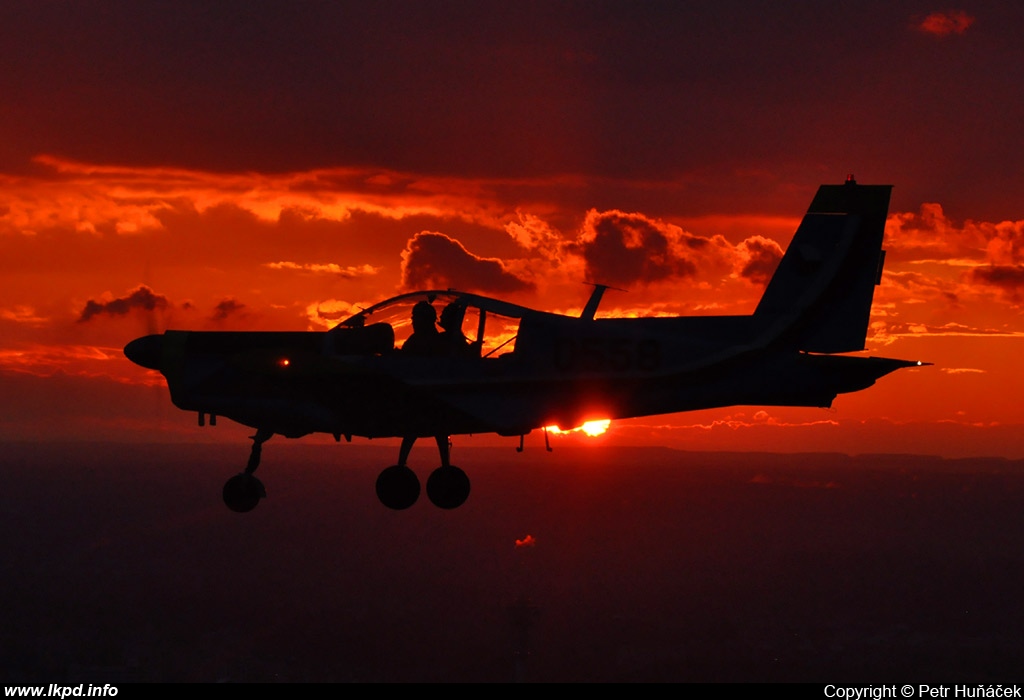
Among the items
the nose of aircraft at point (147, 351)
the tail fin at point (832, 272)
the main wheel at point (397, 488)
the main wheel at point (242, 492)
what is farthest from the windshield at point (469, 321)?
the tail fin at point (832, 272)

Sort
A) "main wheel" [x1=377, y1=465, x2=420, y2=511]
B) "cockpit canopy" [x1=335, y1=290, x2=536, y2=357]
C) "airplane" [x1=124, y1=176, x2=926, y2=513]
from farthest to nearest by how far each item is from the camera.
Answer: "main wheel" [x1=377, y1=465, x2=420, y2=511] < "cockpit canopy" [x1=335, y1=290, x2=536, y2=357] < "airplane" [x1=124, y1=176, x2=926, y2=513]

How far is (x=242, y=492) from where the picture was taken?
23.7 meters

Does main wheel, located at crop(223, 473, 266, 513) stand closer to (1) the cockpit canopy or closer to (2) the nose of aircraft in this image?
(2) the nose of aircraft

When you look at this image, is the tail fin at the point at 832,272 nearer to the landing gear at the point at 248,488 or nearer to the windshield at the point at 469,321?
the windshield at the point at 469,321

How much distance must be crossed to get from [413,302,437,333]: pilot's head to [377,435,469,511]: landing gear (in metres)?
2.20

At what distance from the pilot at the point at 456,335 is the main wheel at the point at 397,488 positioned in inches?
105

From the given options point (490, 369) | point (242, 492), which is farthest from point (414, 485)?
point (242, 492)

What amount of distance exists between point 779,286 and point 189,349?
39.7ft

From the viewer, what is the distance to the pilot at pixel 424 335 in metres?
22.8

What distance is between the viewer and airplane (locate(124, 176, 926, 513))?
887 inches

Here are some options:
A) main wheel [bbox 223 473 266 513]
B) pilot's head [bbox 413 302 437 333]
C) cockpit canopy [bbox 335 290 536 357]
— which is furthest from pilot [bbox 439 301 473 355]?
main wheel [bbox 223 473 266 513]

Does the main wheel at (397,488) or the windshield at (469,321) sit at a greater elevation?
the windshield at (469,321)

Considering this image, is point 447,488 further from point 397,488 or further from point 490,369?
point 490,369

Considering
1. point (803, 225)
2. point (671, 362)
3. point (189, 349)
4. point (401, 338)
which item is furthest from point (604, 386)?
point (189, 349)
